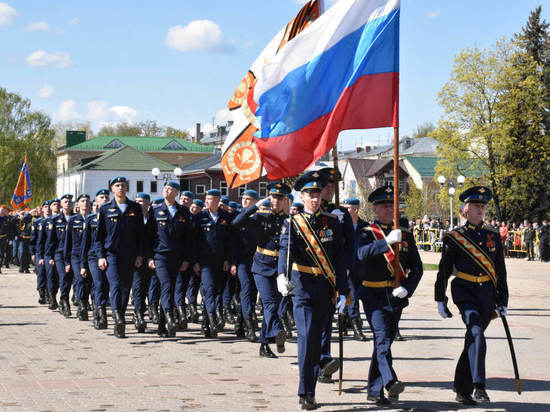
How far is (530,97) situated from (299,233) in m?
50.1

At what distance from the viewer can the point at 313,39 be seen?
9.52 metres

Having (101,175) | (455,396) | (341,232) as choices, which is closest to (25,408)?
(341,232)

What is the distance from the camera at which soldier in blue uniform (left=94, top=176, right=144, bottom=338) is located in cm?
1282

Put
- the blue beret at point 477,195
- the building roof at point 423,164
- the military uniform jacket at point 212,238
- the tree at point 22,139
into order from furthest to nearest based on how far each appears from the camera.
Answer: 1. the building roof at point 423,164
2. the tree at point 22,139
3. the military uniform jacket at point 212,238
4. the blue beret at point 477,195

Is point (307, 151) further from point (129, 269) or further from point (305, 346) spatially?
point (129, 269)

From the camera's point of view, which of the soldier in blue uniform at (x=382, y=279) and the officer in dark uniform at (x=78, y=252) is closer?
the soldier in blue uniform at (x=382, y=279)

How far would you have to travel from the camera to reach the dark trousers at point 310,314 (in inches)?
309

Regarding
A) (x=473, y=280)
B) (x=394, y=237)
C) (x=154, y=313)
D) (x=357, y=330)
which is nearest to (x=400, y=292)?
(x=394, y=237)

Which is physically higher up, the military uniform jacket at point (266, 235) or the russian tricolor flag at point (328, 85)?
the russian tricolor flag at point (328, 85)

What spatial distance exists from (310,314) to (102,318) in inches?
259

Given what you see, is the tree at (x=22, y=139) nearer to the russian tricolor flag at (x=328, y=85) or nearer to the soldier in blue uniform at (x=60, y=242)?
the soldier in blue uniform at (x=60, y=242)

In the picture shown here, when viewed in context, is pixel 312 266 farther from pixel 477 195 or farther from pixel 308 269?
pixel 477 195

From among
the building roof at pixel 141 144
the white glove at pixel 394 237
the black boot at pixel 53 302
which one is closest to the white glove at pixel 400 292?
the white glove at pixel 394 237

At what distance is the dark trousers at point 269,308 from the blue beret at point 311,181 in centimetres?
295
